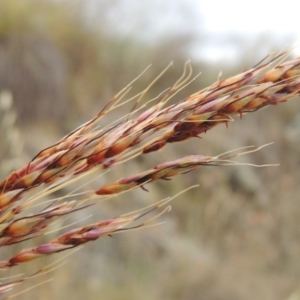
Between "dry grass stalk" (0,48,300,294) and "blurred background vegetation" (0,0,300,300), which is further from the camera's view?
"blurred background vegetation" (0,0,300,300)

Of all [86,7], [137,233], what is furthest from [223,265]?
[86,7]

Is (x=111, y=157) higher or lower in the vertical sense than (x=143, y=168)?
lower

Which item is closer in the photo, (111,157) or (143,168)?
(111,157)

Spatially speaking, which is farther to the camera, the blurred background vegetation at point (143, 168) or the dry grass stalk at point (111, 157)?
the blurred background vegetation at point (143, 168)

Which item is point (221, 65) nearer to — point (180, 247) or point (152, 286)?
point (180, 247)
